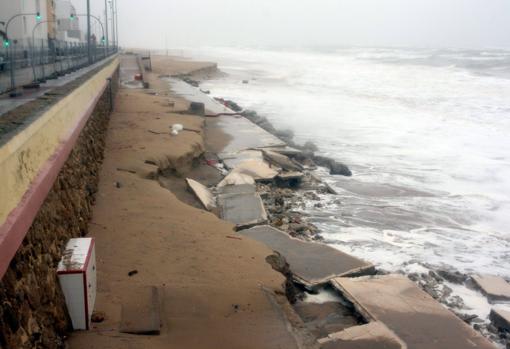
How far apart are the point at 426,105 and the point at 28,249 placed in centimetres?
3176

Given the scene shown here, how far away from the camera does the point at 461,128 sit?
2345 cm

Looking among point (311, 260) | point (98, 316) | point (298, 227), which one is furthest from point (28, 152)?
point (298, 227)

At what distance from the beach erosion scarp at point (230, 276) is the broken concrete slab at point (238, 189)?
0.11 feet

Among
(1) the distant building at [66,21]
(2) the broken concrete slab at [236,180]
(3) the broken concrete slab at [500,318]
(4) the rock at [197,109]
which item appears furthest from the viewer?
(1) the distant building at [66,21]

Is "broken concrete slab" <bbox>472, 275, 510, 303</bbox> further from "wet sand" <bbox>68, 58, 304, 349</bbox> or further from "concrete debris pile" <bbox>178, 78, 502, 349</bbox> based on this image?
"wet sand" <bbox>68, 58, 304, 349</bbox>

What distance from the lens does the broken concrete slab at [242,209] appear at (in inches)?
342

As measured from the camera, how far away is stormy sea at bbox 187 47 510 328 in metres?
8.55

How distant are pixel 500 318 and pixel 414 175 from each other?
8460mm

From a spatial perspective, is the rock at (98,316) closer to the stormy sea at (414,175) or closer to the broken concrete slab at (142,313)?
the broken concrete slab at (142,313)

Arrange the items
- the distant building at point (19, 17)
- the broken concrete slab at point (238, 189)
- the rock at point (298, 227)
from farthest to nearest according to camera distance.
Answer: the distant building at point (19, 17)
the broken concrete slab at point (238, 189)
the rock at point (298, 227)

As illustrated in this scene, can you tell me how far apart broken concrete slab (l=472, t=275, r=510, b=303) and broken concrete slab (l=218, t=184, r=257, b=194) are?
460 centimetres

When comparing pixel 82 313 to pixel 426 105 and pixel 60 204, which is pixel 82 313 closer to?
pixel 60 204

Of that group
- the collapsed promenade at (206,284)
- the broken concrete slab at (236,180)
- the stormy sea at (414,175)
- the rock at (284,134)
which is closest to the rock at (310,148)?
the stormy sea at (414,175)

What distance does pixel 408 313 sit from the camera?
5.74 meters
